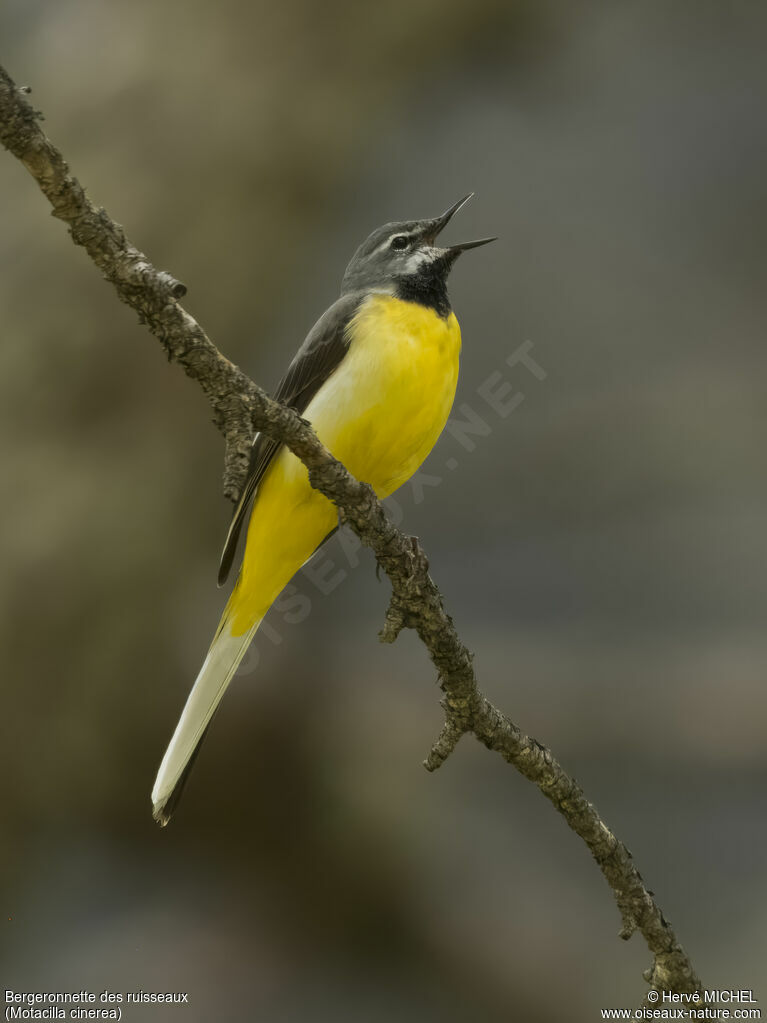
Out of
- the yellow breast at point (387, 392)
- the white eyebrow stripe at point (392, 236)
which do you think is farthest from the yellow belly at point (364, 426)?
the white eyebrow stripe at point (392, 236)

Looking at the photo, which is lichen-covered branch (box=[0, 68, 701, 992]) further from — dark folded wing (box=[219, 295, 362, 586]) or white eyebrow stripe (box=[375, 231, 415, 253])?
white eyebrow stripe (box=[375, 231, 415, 253])

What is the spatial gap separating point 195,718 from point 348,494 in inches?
42.3

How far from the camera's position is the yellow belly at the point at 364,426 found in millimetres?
2402

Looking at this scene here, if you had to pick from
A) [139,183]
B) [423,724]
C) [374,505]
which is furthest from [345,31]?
[374,505]

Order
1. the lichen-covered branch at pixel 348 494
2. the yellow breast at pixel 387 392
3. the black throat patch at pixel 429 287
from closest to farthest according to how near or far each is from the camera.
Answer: the lichen-covered branch at pixel 348 494 < the yellow breast at pixel 387 392 < the black throat patch at pixel 429 287

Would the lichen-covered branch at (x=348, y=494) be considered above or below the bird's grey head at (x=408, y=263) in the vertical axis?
below

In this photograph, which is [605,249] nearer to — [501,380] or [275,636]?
[501,380]

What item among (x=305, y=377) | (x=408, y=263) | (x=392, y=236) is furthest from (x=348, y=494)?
(x=392, y=236)

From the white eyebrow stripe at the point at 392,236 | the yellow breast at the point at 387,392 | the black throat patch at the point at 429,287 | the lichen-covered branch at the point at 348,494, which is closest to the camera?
the lichen-covered branch at the point at 348,494

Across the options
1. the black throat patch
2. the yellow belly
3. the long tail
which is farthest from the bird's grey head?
the long tail

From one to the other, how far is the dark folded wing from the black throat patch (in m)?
0.15

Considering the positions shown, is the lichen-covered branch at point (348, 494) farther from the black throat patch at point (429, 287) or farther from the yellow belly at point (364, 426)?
the black throat patch at point (429, 287)

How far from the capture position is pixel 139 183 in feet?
15.3

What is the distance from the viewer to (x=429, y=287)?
2.75 meters
